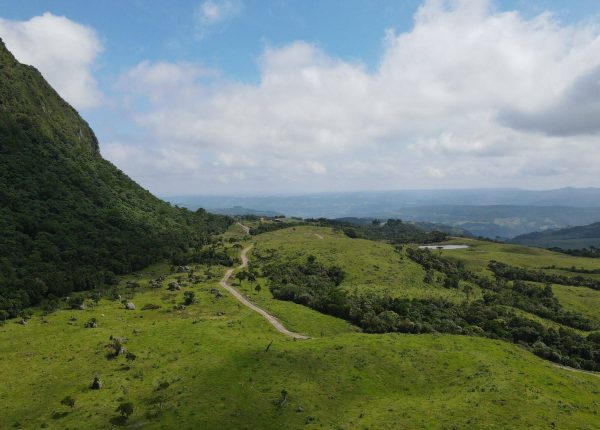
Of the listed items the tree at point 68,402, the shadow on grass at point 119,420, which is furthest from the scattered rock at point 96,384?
the shadow on grass at point 119,420

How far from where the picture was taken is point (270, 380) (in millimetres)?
69562

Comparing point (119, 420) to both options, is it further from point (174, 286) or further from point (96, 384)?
point (174, 286)

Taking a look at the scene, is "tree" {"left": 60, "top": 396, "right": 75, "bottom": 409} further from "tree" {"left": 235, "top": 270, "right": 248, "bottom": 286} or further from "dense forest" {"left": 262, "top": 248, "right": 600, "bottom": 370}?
"tree" {"left": 235, "top": 270, "right": 248, "bottom": 286}

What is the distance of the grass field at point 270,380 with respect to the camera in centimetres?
5903

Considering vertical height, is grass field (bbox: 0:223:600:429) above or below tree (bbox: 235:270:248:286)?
below

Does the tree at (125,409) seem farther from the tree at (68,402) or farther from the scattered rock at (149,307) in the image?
the scattered rock at (149,307)

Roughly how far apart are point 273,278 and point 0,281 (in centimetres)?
8741

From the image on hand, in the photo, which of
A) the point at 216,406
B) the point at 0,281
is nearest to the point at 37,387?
the point at 216,406

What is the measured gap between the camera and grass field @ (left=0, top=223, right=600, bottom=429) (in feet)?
194

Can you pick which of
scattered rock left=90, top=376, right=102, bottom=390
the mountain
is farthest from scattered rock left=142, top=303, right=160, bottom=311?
scattered rock left=90, top=376, right=102, bottom=390

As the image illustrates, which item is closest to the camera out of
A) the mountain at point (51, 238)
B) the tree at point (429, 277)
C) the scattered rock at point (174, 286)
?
the mountain at point (51, 238)

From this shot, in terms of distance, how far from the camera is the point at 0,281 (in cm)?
11794

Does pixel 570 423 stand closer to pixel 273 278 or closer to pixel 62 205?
pixel 273 278

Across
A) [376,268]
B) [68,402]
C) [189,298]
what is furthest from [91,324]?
[376,268]
